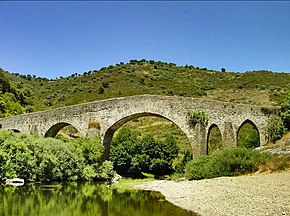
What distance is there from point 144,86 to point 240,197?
4675cm

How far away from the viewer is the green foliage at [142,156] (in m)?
32.5

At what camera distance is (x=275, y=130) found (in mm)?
26500

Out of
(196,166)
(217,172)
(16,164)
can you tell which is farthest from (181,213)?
(16,164)

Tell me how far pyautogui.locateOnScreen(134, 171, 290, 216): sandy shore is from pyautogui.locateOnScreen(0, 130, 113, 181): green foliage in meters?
9.39

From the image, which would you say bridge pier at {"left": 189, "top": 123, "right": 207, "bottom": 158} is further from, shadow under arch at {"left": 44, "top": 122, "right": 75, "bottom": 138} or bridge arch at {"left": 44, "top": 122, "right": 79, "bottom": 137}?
bridge arch at {"left": 44, "top": 122, "right": 79, "bottom": 137}

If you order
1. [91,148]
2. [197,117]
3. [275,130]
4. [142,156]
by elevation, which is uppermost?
[197,117]

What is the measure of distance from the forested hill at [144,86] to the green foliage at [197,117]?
21.6 meters

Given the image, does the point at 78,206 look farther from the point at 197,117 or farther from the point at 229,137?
the point at 229,137

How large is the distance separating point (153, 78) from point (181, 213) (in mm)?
53656

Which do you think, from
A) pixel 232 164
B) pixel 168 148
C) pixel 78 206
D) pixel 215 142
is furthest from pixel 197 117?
pixel 215 142

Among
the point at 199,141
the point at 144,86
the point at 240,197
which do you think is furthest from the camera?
the point at 144,86

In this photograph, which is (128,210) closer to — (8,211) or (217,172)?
(8,211)

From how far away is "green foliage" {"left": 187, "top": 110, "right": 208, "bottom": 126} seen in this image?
997 inches

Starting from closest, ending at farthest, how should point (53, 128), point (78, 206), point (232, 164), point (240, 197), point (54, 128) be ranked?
Result: point (240, 197), point (78, 206), point (232, 164), point (53, 128), point (54, 128)
